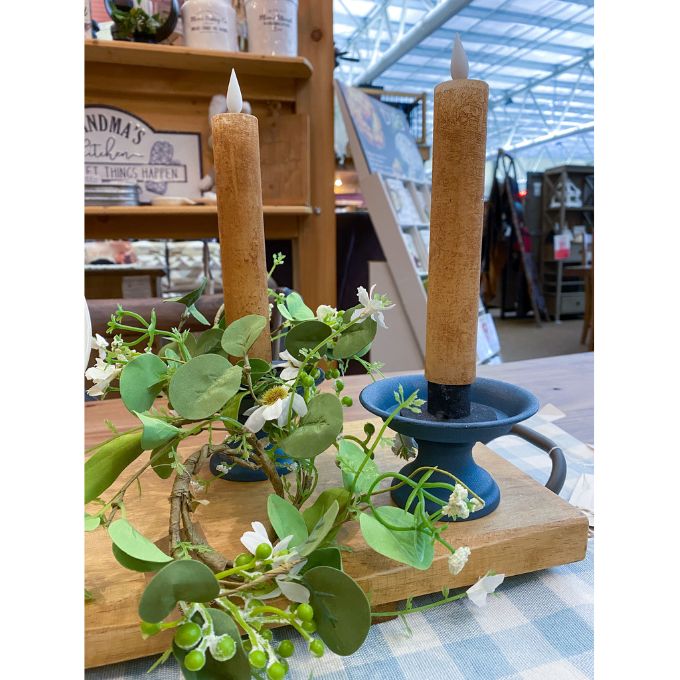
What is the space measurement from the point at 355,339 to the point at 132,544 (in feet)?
0.60

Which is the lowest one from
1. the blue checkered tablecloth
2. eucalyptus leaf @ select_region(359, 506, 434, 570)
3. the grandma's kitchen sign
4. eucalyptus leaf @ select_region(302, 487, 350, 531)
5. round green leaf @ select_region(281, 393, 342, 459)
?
the blue checkered tablecloth

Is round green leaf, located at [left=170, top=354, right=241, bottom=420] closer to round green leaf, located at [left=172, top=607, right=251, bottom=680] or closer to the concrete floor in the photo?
round green leaf, located at [left=172, top=607, right=251, bottom=680]

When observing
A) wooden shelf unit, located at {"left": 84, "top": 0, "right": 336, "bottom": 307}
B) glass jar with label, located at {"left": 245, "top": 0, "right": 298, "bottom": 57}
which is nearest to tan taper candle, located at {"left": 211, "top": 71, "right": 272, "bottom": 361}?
wooden shelf unit, located at {"left": 84, "top": 0, "right": 336, "bottom": 307}

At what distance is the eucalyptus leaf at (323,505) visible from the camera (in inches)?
11.1

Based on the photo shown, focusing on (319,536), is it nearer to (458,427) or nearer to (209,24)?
(458,427)

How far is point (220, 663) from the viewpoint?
21 cm

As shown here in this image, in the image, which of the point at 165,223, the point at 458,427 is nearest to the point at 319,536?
the point at 458,427

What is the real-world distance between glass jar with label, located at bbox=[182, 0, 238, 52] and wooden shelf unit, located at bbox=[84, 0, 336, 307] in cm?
4

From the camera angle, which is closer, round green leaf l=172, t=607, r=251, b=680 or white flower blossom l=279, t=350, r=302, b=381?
round green leaf l=172, t=607, r=251, b=680

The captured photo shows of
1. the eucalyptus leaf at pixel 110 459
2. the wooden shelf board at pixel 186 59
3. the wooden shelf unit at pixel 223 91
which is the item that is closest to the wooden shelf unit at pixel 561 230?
the wooden shelf unit at pixel 223 91

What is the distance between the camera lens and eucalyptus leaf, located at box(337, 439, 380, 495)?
30 cm

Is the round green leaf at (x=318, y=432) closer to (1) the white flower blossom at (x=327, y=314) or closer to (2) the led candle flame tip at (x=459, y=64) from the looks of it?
(1) the white flower blossom at (x=327, y=314)
